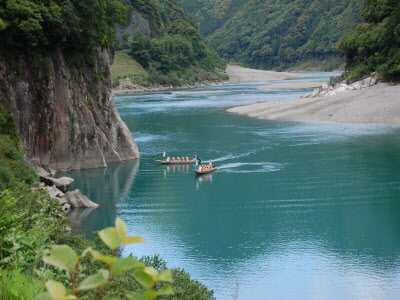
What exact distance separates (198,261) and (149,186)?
13682mm

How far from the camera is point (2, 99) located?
32.2 meters

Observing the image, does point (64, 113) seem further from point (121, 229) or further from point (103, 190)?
point (121, 229)

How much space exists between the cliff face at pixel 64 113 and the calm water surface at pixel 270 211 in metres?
1.47

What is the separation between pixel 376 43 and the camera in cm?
7119

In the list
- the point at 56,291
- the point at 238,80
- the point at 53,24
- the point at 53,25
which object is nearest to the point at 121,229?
the point at 56,291

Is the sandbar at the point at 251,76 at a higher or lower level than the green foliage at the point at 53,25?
lower

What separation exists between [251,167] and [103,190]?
35.2 feet

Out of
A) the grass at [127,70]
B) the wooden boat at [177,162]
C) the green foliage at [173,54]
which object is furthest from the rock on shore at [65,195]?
the green foliage at [173,54]

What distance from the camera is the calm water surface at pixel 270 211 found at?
20594 mm

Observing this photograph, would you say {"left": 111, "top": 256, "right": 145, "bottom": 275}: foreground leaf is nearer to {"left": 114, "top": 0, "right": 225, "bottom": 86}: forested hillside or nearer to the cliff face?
the cliff face

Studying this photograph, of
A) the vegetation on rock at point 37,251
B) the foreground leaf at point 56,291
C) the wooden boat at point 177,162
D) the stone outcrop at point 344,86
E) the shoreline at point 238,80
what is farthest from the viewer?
the shoreline at point 238,80

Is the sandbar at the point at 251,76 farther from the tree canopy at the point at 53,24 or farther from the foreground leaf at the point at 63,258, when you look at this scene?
the foreground leaf at the point at 63,258

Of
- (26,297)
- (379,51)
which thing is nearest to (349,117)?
(379,51)

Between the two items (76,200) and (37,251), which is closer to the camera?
(37,251)
